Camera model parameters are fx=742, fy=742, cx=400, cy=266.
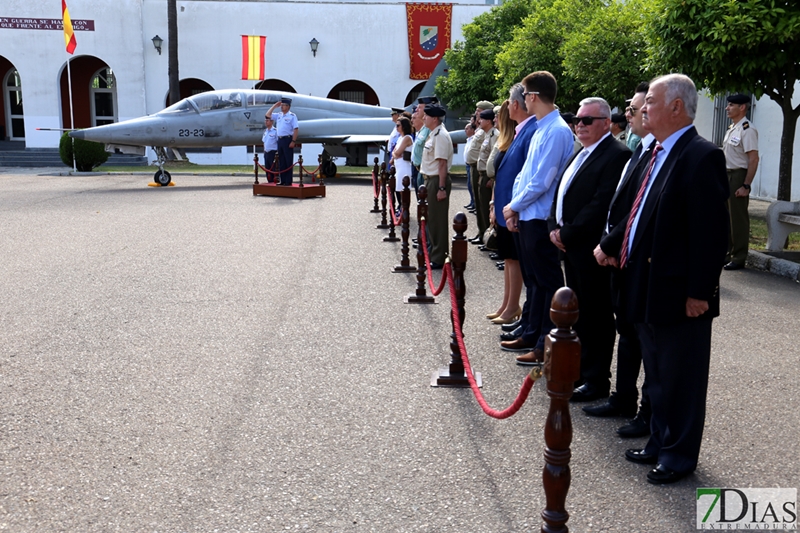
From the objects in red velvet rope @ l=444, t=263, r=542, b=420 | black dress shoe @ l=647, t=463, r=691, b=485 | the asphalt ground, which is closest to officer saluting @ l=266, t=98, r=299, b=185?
the asphalt ground

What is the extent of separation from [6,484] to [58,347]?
239 cm

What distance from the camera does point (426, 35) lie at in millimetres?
33500

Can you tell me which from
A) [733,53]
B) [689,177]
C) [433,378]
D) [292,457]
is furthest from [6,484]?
[733,53]

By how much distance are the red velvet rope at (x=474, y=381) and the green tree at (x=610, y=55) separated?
10.4m

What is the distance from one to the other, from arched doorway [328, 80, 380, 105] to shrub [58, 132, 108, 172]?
12.7 meters

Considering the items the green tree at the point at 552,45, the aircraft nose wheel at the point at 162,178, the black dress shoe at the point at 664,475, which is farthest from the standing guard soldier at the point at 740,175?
the aircraft nose wheel at the point at 162,178

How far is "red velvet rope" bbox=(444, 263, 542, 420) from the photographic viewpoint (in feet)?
9.91

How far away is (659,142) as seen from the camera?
3.82 m

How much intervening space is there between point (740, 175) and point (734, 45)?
160 centimetres

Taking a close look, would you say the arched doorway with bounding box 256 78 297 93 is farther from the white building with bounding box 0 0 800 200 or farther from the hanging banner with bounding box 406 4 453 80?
the hanging banner with bounding box 406 4 453 80

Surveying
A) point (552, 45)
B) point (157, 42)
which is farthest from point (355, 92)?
point (552, 45)

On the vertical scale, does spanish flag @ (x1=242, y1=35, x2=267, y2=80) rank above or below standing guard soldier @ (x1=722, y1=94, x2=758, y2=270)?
above

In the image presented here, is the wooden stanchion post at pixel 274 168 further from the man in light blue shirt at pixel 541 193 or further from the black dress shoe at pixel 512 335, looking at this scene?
the man in light blue shirt at pixel 541 193

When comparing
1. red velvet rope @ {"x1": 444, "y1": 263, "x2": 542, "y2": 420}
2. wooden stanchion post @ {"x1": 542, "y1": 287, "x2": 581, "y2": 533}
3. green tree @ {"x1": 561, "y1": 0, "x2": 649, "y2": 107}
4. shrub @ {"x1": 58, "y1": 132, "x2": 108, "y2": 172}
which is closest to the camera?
wooden stanchion post @ {"x1": 542, "y1": 287, "x2": 581, "y2": 533}
